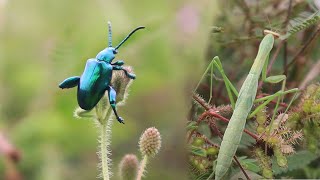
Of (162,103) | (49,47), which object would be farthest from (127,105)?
(49,47)

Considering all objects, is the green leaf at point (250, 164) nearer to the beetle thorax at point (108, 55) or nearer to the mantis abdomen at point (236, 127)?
the mantis abdomen at point (236, 127)

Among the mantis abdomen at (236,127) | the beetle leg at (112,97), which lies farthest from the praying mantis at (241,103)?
the beetle leg at (112,97)

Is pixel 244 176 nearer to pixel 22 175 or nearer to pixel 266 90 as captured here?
pixel 266 90

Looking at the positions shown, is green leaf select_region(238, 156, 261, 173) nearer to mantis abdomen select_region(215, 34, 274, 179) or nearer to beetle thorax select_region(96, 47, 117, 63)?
mantis abdomen select_region(215, 34, 274, 179)

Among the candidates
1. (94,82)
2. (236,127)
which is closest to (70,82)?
(94,82)

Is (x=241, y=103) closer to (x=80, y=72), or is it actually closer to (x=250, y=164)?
(x=250, y=164)

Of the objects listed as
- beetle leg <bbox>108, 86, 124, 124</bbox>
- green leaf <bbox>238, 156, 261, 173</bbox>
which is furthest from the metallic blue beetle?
green leaf <bbox>238, 156, 261, 173</bbox>
